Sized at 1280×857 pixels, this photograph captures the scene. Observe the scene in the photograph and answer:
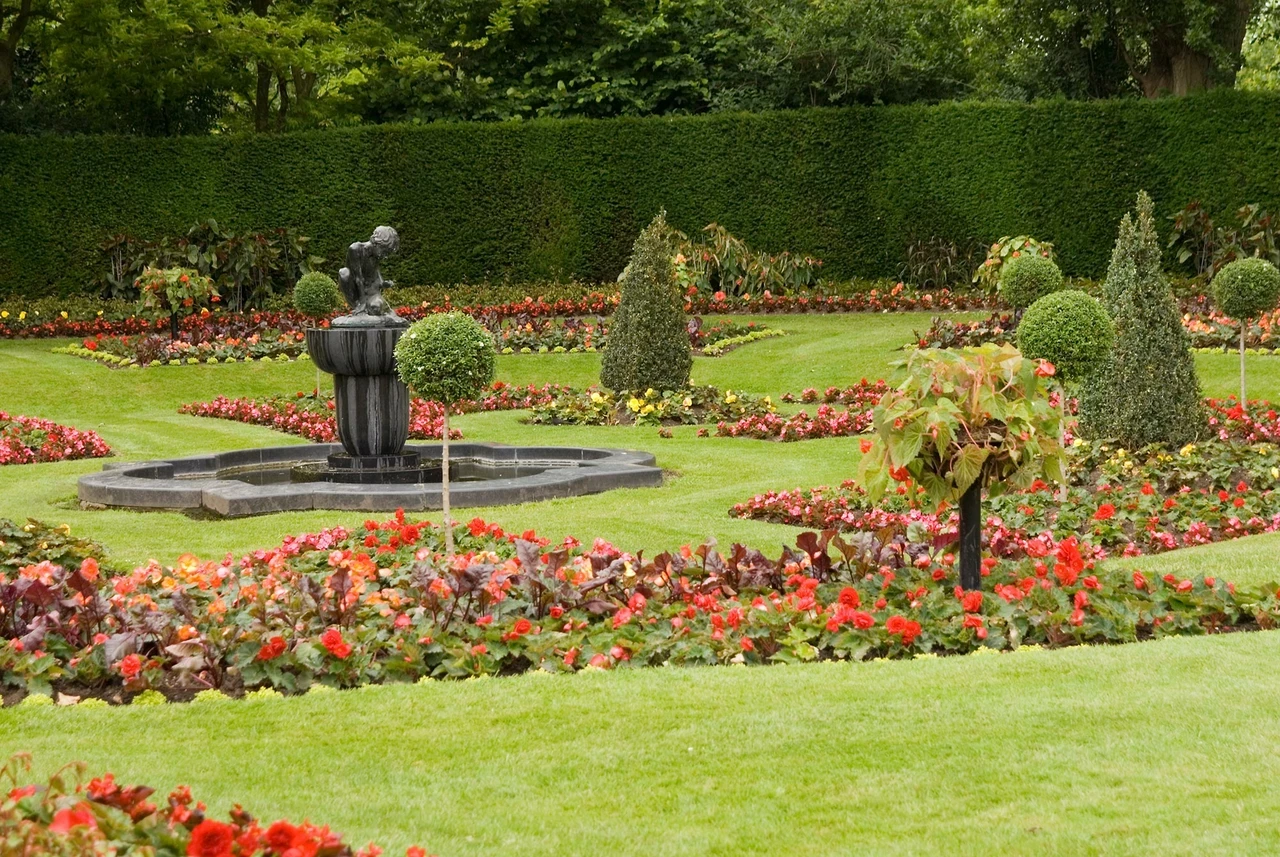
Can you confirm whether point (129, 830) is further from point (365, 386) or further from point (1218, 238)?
point (1218, 238)

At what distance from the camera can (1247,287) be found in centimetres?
1388

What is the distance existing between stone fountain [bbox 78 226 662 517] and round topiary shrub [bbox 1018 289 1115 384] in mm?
3212

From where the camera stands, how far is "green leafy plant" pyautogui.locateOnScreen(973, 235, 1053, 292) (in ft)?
73.3

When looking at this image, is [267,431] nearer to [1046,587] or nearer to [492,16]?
[1046,587]

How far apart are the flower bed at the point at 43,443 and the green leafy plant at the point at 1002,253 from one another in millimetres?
12617

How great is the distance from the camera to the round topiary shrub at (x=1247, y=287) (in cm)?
1385

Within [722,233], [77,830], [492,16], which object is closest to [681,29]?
[492,16]

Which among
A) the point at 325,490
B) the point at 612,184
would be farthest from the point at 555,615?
the point at 612,184

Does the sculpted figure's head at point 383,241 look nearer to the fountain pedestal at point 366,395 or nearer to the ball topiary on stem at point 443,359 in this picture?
the fountain pedestal at point 366,395

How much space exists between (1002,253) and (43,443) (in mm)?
14061

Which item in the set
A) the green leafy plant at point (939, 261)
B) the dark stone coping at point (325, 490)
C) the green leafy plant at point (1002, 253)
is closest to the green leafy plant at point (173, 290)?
the dark stone coping at point (325, 490)

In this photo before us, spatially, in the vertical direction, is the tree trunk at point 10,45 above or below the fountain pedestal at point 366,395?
above

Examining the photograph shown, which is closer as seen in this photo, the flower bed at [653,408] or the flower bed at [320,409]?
the flower bed at [320,409]

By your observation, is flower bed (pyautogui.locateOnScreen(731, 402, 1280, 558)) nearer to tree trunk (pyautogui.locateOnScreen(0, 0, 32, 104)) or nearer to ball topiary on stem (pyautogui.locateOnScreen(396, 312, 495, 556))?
ball topiary on stem (pyautogui.locateOnScreen(396, 312, 495, 556))
